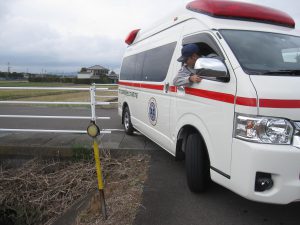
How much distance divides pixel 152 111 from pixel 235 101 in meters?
2.72

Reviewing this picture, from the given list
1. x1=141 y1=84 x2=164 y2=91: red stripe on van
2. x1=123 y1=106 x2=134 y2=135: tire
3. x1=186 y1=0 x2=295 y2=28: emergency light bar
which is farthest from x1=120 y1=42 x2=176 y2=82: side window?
x1=186 y1=0 x2=295 y2=28: emergency light bar

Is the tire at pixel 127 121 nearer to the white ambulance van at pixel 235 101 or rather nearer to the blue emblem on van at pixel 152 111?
the blue emblem on van at pixel 152 111

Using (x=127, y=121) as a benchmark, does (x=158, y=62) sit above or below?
above

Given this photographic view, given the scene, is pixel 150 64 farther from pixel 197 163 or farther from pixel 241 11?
pixel 197 163

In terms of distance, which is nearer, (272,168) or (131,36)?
(272,168)

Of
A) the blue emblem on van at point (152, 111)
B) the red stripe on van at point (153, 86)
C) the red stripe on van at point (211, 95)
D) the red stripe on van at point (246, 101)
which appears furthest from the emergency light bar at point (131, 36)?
the red stripe on van at point (246, 101)

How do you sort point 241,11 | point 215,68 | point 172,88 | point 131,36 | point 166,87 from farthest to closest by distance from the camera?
1. point 131,36
2. point 166,87
3. point 172,88
4. point 241,11
5. point 215,68

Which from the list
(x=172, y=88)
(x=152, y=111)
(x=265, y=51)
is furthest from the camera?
(x=152, y=111)

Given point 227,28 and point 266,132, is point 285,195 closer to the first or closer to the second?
point 266,132

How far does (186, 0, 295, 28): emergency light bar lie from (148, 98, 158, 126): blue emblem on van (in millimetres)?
1895

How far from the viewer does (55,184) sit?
18.4 ft

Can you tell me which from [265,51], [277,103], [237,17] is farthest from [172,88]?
[277,103]

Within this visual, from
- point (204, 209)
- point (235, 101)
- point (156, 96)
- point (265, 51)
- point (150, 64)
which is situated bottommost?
point (204, 209)

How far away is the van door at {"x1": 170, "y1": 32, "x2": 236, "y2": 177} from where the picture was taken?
127 inches
